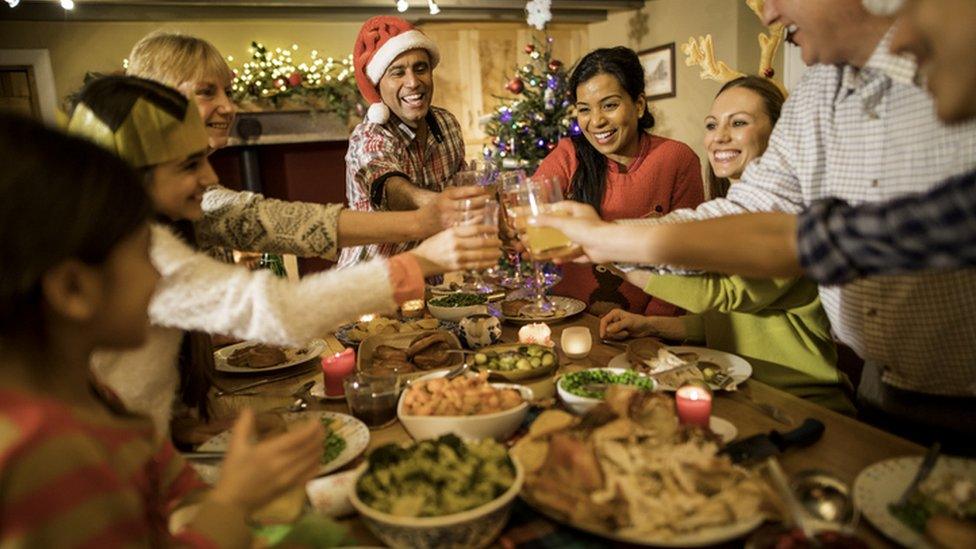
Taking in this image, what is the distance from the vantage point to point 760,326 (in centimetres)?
209

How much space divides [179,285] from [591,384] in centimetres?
101

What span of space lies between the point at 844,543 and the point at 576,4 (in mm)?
7427

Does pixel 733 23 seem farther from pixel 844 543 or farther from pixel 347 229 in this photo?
pixel 844 543

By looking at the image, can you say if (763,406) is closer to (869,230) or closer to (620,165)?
(869,230)

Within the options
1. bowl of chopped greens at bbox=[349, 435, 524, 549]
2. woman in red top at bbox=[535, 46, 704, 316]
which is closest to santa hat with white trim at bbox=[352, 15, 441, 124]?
woman in red top at bbox=[535, 46, 704, 316]

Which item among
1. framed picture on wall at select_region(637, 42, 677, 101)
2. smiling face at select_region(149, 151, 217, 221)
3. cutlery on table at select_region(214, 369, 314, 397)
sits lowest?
cutlery on table at select_region(214, 369, 314, 397)

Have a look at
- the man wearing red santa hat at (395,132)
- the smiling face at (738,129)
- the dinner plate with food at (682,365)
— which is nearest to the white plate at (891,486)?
the dinner plate with food at (682,365)

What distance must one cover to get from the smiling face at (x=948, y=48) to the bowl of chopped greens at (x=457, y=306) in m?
1.79

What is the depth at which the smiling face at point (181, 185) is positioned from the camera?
1.50m

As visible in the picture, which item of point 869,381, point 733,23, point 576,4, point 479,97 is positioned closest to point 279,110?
point 479,97

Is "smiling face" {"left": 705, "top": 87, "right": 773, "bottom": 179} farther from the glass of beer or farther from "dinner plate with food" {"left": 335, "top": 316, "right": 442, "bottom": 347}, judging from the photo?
"dinner plate with food" {"left": 335, "top": 316, "right": 442, "bottom": 347}

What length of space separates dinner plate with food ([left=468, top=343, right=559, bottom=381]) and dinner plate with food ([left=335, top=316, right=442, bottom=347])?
0.47 m

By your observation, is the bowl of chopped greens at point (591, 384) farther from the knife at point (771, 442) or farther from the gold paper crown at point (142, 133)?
the gold paper crown at point (142, 133)

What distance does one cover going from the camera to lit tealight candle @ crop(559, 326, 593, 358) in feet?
6.57
